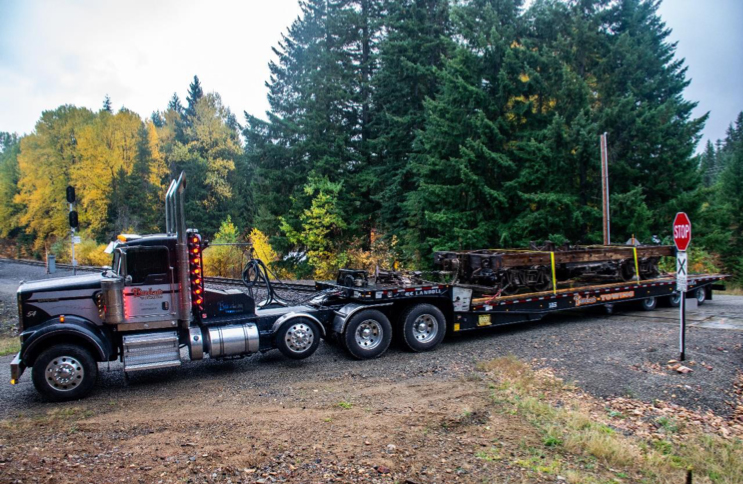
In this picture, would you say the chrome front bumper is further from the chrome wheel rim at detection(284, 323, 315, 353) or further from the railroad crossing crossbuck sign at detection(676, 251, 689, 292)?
the railroad crossing crossbuck sign at detection(676, 251, 689, 292)

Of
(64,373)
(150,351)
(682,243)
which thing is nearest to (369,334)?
(150,351)

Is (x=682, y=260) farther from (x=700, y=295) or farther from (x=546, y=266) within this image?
(x=700, y=295)

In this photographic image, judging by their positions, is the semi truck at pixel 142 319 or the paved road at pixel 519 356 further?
the paved road at pixel 519 356

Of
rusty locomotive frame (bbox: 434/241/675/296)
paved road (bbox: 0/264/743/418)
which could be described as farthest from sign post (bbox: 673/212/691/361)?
rusty locomotive frame (bbox: 434/241/675/296)

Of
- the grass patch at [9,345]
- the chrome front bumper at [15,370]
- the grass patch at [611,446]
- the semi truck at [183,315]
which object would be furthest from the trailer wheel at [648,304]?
the grass patch at [9,345]

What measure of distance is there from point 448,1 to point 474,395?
25996 mm

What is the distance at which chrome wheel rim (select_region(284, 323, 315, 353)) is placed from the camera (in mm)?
8336

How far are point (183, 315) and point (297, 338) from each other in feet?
6.51

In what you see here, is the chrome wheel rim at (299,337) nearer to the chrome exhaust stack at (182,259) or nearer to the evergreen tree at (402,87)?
the chrome exhaust stack at (182,259)

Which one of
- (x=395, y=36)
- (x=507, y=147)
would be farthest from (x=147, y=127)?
(x=507, y=147)

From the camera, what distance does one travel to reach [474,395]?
6.79 meters

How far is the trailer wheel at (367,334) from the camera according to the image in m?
8.65

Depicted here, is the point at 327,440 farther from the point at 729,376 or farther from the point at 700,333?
the point at 700,333

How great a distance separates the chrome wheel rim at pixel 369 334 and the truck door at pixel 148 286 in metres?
3.31
